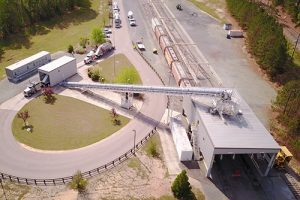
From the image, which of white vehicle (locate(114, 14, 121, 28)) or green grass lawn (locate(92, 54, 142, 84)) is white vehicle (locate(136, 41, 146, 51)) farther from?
white vehicle (locate(114, 14, 121, 28))

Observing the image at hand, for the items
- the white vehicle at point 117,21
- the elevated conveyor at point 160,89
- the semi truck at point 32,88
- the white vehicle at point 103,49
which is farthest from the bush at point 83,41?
the semi truck at point 32,88

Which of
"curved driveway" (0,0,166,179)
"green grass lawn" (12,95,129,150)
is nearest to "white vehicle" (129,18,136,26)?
"green grass lawn" (12,95,129,150)

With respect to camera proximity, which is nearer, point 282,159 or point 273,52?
point 282,159

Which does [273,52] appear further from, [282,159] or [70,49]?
[70,49]

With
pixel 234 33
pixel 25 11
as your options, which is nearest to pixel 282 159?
pixel 234 33

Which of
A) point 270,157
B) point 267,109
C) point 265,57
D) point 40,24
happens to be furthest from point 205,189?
point 40,24

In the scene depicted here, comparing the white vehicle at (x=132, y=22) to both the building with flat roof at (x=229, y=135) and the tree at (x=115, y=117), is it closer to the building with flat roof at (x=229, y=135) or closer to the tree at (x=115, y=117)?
the tree at (x=115, y=117)

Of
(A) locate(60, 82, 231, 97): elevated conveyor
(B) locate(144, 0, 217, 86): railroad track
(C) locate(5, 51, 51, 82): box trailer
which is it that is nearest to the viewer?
(A) locate(60, 82, 231, 97): elevated conveyor
